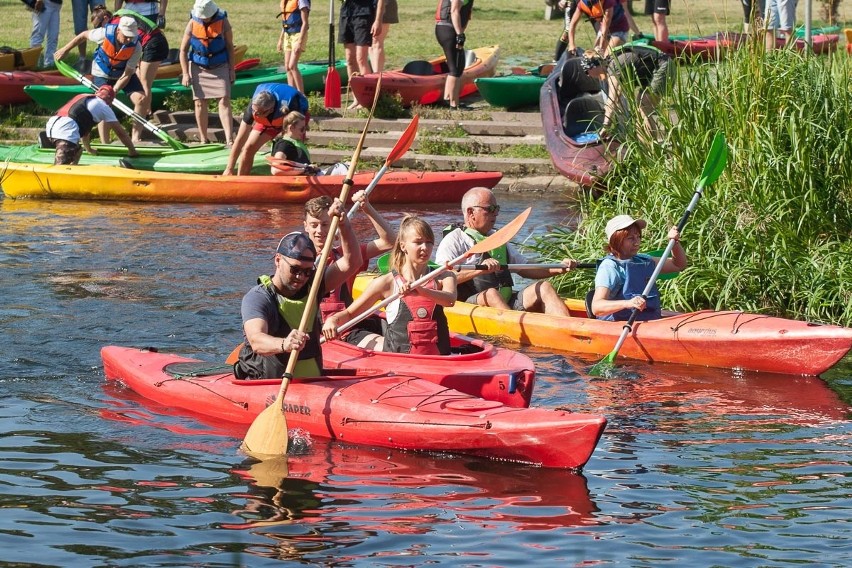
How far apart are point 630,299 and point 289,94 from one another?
5.62 metres

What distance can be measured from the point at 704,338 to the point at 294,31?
846cm

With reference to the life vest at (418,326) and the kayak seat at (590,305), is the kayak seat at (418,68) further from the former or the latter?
the life vest at (418,326)

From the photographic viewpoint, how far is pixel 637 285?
329 inches

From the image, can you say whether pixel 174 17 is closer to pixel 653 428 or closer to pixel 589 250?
pixel 589 250

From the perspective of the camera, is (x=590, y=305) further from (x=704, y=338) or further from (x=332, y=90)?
(x=332, y=90)

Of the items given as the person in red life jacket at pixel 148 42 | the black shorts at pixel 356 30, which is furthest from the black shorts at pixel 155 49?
the black shorts at pixel 356 30

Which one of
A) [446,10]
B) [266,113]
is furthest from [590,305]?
[446,10]

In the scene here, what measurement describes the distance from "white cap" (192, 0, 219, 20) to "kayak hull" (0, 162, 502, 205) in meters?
→ 1.79

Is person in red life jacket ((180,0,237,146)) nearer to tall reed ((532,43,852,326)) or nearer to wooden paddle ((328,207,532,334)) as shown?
tall reed ((532,43,852,326))

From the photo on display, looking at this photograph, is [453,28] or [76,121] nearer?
[76,121]

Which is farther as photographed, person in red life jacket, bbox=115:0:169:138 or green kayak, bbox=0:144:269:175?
person in red life jacket, bbox=115:0:169:138

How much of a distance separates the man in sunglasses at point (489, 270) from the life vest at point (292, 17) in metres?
6.74

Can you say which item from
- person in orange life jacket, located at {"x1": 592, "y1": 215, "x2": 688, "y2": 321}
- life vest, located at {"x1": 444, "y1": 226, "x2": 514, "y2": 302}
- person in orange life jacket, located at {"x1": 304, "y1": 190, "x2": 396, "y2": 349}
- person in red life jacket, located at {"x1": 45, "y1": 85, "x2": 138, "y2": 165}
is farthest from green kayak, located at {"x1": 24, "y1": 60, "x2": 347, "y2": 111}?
person in orange life jacket, located at {"x1": 592, "y1": 215, "x2": 688, "y2": 321}

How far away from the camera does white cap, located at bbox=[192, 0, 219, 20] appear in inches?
563
